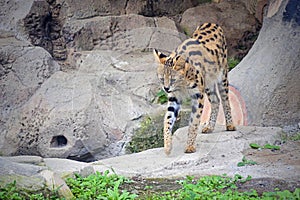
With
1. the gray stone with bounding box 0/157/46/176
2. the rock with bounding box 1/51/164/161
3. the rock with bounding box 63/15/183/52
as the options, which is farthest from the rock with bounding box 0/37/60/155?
the gray stone with bounding box 0/157/46/176

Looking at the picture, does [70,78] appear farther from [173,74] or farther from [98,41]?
[173,74]

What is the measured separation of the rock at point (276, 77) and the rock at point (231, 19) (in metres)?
1.96

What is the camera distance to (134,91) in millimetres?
9695

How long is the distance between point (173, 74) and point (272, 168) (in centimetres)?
174

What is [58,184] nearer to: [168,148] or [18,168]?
[18,168]

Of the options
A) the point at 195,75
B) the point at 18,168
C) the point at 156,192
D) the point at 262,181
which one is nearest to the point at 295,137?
the point at 195,75

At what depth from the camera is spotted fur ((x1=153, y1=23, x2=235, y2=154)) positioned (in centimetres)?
721

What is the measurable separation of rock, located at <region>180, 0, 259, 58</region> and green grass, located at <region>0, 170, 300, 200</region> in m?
5.54

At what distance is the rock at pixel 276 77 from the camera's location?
348 inches

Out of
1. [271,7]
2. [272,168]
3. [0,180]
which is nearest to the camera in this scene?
[0,180]

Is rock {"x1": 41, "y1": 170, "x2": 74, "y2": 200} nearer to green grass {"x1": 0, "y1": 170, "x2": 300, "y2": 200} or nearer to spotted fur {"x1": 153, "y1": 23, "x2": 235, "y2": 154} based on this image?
green grass {"x1": 0, "y1": 170, "x2": 300, "y2": 200}

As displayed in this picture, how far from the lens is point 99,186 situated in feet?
18.7

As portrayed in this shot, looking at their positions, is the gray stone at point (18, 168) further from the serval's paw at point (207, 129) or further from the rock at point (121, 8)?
the rock at point (121, 8)

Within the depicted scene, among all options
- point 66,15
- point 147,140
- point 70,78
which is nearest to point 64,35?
point 66,15
